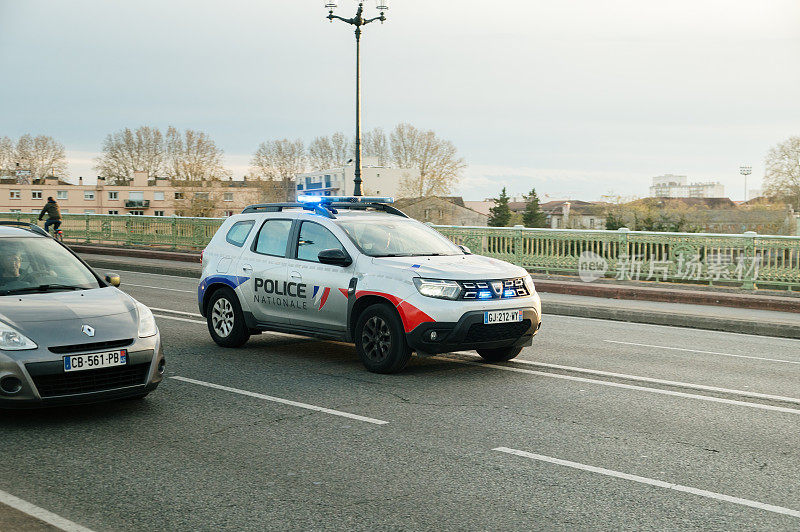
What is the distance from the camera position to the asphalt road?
446 centimetres

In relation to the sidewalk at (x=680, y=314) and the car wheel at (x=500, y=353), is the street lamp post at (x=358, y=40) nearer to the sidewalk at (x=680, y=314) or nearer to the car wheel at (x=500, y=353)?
the sidewalk at (x=680, y=314)

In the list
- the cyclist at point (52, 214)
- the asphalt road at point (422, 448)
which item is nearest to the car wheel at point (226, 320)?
the asphalt road at point (422, 448)

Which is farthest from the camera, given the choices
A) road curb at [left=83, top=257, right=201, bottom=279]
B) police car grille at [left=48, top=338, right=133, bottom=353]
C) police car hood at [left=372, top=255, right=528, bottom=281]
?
road curb at [left=83, top=257, right=201, bottom=279]

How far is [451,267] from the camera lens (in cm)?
835

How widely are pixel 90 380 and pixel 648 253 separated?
14916 millimetres

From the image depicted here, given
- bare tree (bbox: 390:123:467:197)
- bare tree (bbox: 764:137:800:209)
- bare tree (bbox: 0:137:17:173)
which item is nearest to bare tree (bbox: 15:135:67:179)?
bare tree (bbox: 0:137:17:173)

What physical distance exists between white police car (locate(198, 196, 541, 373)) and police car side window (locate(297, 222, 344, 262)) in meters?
0.01

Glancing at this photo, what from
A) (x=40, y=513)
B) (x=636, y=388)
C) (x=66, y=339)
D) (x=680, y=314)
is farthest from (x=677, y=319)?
(x=40, y=513)

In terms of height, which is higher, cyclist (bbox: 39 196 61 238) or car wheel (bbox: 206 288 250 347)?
cyclist (bbox: 39 196 61 238)

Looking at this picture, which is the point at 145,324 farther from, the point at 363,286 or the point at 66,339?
the point at 363,286

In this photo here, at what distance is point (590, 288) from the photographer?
18.1m

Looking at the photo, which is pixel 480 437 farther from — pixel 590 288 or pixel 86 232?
pixel 86 232

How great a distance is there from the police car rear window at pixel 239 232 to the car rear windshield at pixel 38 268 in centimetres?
260

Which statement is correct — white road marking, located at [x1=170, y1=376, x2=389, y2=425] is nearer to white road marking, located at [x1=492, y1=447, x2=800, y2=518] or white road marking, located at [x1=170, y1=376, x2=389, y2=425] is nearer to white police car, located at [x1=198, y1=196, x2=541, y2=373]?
white road marking, located at [x1=492, y1=447, x2=800, y2=518]
